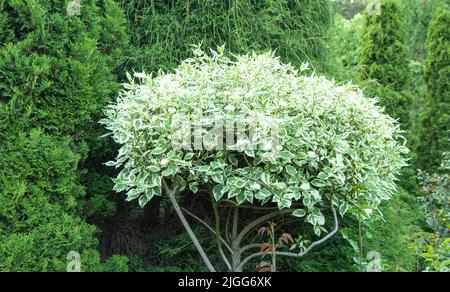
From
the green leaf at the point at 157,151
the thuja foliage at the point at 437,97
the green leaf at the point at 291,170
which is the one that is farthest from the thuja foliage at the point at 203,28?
the thuja foliage at the point at 437,97

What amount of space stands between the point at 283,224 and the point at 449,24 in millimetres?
4591

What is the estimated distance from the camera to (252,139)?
279 cm

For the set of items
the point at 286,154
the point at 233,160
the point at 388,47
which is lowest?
the point at 388,47

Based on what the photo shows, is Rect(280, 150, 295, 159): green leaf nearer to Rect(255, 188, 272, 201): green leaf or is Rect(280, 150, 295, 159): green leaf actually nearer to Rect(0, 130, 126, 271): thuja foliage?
Rect(255, 188, 272, 201): green leaf

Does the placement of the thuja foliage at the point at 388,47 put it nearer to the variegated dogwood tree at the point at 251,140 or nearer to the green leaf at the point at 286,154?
the variegated dogwood tree at the point at 251,140

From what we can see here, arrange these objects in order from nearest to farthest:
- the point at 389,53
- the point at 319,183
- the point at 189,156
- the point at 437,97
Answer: the point at 189,156 < the point at 319,183 < the point at 389,53 < the point at 437,97

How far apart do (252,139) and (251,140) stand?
0.03 metres

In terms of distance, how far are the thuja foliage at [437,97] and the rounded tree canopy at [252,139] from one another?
12.9 feet

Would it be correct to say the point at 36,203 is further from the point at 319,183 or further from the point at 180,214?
the point at 319,183

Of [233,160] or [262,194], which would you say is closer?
[262,194]

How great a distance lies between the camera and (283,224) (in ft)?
12.1

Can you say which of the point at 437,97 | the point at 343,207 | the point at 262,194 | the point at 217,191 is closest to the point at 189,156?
the point at 217,191

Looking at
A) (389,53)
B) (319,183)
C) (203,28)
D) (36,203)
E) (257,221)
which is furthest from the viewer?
(389,53)
